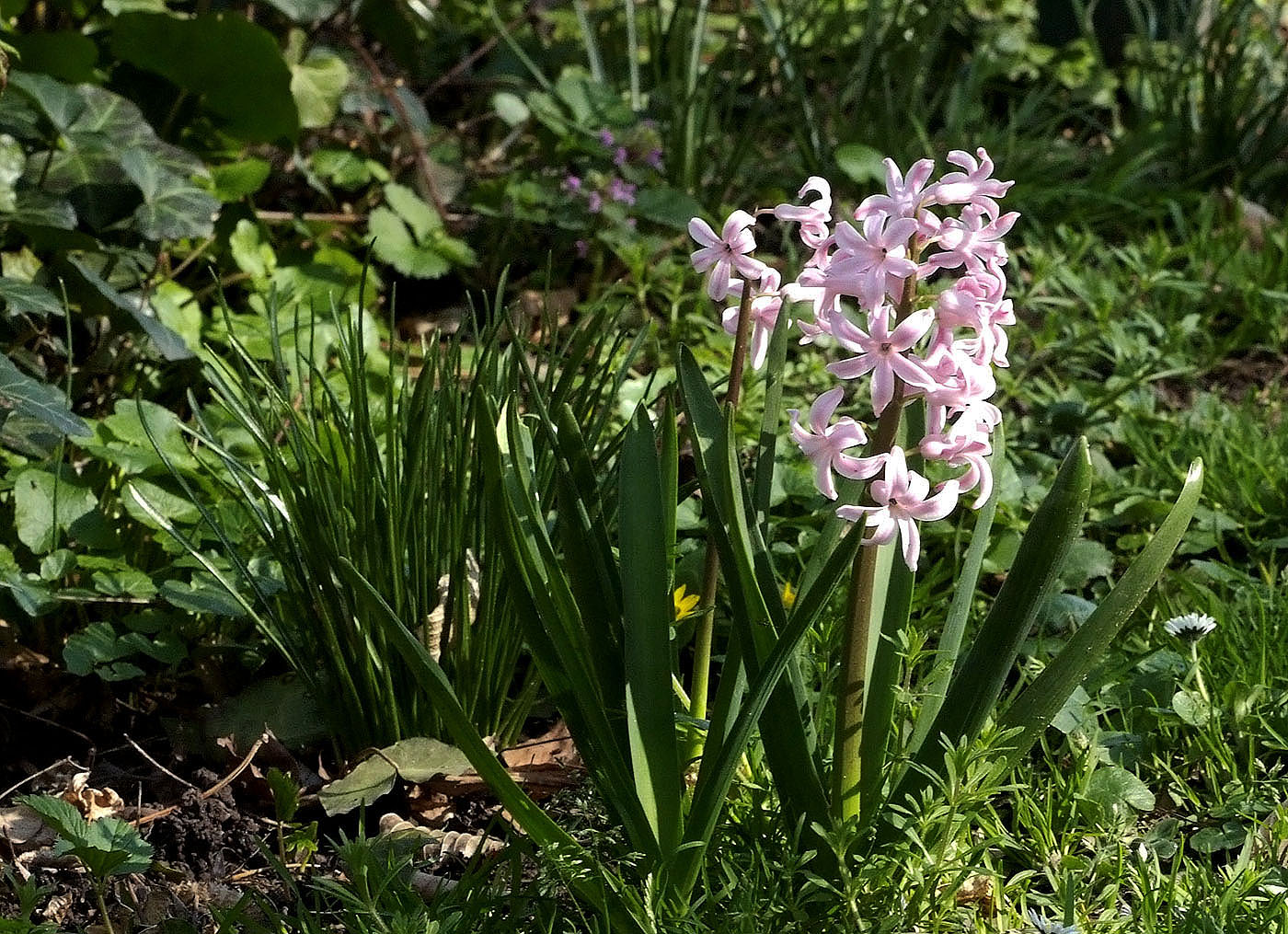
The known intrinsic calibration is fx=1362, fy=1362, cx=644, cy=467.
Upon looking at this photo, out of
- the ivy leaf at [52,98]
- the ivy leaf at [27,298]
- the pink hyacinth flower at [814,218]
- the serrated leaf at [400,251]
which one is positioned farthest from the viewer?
the serrated leaf at [400,251]

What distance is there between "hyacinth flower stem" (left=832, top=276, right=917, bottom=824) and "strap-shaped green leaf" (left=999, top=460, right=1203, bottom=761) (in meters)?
0.16

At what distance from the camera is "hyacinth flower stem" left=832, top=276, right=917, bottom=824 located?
49.2 inches

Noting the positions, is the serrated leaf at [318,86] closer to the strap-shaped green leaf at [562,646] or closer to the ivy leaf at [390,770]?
the ivy leaf at [390,770]

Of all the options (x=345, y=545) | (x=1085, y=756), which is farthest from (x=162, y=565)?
(x=1085, y=756)

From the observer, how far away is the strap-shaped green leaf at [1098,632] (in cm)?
137

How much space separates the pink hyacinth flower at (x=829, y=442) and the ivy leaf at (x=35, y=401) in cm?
115

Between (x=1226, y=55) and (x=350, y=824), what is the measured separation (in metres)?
3.32

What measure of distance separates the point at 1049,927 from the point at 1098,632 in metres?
0.30

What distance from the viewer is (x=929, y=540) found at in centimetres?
231

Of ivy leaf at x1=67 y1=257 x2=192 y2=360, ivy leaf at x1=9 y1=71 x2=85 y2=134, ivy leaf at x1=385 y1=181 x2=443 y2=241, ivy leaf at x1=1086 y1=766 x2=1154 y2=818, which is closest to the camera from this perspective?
ivy leaf at x1=1086 y1=766 x2=1154 y2=818

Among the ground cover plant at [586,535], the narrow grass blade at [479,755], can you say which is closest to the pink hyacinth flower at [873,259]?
the ground cover plant at [586,535]

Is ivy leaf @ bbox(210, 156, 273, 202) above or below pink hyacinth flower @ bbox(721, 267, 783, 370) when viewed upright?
below

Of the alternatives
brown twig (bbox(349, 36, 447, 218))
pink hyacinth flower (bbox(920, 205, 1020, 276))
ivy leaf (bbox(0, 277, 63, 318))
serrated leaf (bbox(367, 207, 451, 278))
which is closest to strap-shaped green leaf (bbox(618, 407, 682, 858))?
pink hyacinth flower (bbox(920, 205, 1020, 276))

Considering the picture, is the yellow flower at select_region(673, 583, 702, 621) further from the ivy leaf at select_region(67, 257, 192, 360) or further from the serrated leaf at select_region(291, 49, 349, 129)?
the serrated leaf at select_region(291, 49, 349, 129)
